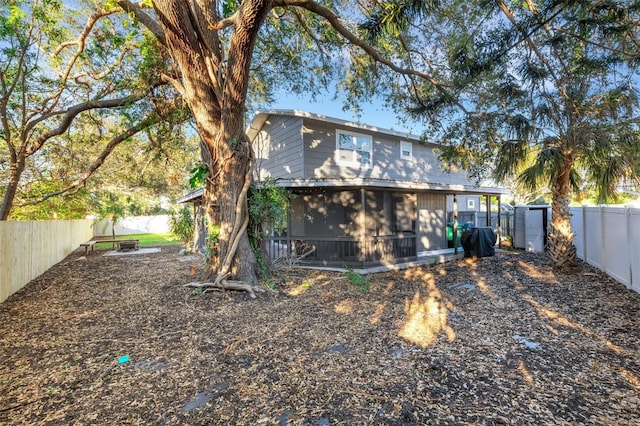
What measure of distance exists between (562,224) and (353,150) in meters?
6.53

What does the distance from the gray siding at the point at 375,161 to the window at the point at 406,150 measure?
15 centimetres

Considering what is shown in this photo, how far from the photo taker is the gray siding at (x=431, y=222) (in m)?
12.1

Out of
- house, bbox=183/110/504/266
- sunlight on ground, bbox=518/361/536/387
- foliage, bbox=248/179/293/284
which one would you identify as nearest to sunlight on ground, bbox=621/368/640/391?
sunlight on ground, bbox=518/361/536/387

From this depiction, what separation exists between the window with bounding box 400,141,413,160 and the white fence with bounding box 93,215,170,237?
22624 millimetres

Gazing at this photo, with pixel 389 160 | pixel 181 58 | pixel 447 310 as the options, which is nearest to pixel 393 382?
pixel 447 310

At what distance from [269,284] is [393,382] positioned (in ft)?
13.5

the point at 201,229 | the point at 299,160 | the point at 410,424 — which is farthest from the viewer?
the point at 201,229

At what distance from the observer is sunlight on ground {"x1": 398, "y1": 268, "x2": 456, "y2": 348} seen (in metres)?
4.20

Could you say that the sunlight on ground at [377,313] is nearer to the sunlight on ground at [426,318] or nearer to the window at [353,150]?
the sunlight on ground at [426,318]

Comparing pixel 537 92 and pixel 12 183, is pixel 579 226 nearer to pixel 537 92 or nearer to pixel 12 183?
pixel 537 92

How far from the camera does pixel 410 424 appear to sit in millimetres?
2457

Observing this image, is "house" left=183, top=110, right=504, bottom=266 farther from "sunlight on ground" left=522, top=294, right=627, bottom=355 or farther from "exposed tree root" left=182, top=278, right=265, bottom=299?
"sunlight on ground" left=522, top=294, right=627, bottom=355

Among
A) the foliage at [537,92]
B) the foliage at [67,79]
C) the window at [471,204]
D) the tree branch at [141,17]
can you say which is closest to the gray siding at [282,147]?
the foliage at [67,79]

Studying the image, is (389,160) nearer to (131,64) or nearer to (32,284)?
(131,64)
